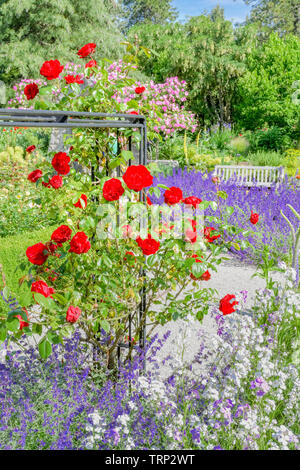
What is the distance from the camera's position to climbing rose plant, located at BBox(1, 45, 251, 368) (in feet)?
6.65

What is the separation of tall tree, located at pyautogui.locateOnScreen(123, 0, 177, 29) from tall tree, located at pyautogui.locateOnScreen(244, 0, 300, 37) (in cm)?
510

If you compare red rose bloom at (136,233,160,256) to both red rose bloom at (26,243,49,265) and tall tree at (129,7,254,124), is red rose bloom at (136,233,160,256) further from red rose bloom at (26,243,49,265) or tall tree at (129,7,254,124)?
tall tree at (129,7,254,124)

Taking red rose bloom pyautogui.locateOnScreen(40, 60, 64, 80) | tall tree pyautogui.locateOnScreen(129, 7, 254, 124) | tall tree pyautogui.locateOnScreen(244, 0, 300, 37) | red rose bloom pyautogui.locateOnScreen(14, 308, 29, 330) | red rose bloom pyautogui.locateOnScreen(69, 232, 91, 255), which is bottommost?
red rose bloom pyautogui.locateOnScreen(14, 308, 29, 330)

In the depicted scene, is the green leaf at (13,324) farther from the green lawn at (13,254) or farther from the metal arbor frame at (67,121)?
the green lawn at (13,254)

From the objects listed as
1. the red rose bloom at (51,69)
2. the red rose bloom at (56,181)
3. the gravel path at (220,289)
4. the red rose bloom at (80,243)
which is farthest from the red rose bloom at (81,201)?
the gravel path at (220,289)

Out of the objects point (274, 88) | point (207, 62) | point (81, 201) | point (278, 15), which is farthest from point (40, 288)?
point (278, 15)

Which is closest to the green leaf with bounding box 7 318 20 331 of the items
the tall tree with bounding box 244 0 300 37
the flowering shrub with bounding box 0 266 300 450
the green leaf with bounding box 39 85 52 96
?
the flowering shrub with bounding box 0 266 300 450

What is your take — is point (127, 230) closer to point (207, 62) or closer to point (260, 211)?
point (260, 211)

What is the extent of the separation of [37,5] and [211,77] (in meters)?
7.43

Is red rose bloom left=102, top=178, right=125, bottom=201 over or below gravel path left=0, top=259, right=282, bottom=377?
over

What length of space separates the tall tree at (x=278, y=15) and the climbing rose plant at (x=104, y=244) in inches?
985

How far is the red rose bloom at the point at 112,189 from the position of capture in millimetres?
1985

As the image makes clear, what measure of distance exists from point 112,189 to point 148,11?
31.0m
